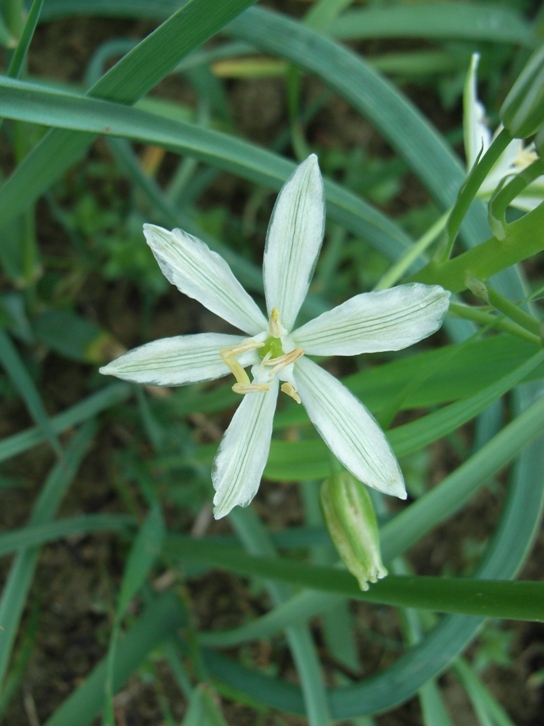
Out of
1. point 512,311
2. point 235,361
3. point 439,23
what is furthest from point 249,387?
point 439,23

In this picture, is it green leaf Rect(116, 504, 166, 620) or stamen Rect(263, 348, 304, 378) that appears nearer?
stamen Rect(263, 348, 304, 378)

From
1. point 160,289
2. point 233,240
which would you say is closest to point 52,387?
point 160,289

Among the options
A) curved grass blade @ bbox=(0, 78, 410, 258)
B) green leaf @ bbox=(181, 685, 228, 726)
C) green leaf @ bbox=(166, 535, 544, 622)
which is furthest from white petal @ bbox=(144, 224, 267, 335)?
green leaf @ bbox=(181, 685, 228, 726)

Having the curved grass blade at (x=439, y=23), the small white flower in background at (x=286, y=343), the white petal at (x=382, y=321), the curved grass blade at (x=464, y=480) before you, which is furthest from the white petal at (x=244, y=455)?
the curved grass blade at (x=439, y=23)

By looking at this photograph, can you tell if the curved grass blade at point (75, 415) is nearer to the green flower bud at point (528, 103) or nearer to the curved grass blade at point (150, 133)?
the curved grass blade at point (150, 133)

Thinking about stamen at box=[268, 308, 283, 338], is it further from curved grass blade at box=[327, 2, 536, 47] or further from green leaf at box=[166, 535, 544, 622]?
curved grass blade at box=[327, 2, 536, 47]

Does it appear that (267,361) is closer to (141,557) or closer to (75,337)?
(141,557)
